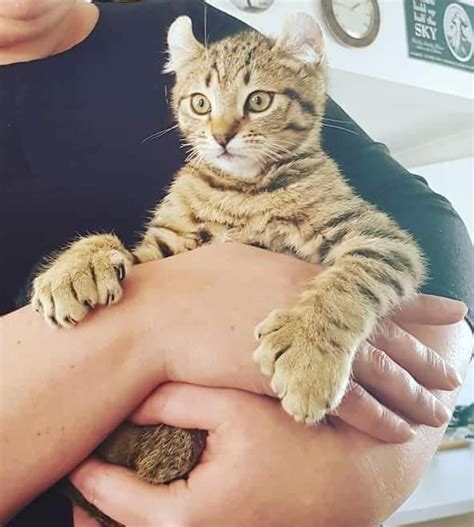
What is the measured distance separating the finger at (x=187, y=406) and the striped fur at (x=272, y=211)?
0.04 meters

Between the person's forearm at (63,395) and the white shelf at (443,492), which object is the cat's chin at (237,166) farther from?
the white shelf at (443,492)

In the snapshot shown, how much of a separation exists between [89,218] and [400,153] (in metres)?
0.29

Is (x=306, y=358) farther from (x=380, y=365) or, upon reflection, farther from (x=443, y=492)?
(x=443, y=492)

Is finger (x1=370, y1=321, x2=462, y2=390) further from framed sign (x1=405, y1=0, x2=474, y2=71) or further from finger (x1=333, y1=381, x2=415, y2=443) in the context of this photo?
framed sign (x1=405, y1=0, x2=474, y2=71)

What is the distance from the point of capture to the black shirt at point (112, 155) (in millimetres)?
545

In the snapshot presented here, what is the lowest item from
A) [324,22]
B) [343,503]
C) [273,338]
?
[343,503]

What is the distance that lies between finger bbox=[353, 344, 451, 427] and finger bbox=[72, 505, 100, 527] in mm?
223


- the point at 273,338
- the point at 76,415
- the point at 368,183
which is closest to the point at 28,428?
the point at 76,415

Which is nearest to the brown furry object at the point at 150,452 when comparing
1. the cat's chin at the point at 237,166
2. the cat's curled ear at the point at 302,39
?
the cat's chin at the point at 237,166

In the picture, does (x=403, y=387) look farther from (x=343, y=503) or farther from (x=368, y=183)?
(x=368, y=183)

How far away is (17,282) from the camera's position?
53cm

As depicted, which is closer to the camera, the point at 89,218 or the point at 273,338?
the point at 273,338

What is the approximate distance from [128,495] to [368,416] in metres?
0.17

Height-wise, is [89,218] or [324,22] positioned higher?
[324,22]
